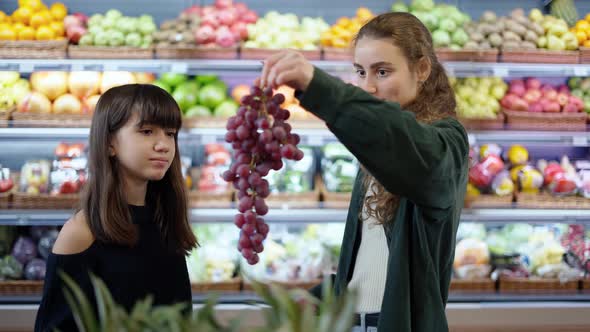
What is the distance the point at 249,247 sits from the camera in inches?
50.4

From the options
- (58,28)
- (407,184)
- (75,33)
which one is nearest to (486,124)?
(75,33)

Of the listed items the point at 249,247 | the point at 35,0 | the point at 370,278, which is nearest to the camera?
the point at 249,247

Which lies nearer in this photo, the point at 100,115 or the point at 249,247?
the point at 249,247

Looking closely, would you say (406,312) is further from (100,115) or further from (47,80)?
(47,80)

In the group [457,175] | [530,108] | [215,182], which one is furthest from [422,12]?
[457,175]

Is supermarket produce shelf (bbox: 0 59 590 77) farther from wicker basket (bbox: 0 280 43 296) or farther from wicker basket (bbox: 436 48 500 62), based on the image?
wicker basket (bbox: 0 280 43 296)

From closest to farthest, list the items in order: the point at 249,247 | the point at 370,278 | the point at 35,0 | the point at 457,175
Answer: the point at 249,247 < the point at 457,175 < the point at 370,278 < the point at 35,0

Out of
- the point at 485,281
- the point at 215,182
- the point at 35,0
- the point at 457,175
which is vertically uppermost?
the point at 35,0

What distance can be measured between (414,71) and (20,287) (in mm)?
3014

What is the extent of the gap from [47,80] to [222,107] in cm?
99

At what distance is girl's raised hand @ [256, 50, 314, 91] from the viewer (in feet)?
3.70

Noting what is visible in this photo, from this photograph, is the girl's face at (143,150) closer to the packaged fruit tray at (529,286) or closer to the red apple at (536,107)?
the packaged fruit tray at (529,286)

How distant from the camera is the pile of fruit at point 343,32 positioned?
411 cm

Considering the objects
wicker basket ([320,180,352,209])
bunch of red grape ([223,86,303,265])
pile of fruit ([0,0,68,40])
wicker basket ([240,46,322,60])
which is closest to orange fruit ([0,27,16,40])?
pile of fruit ([0,0,68,40])
